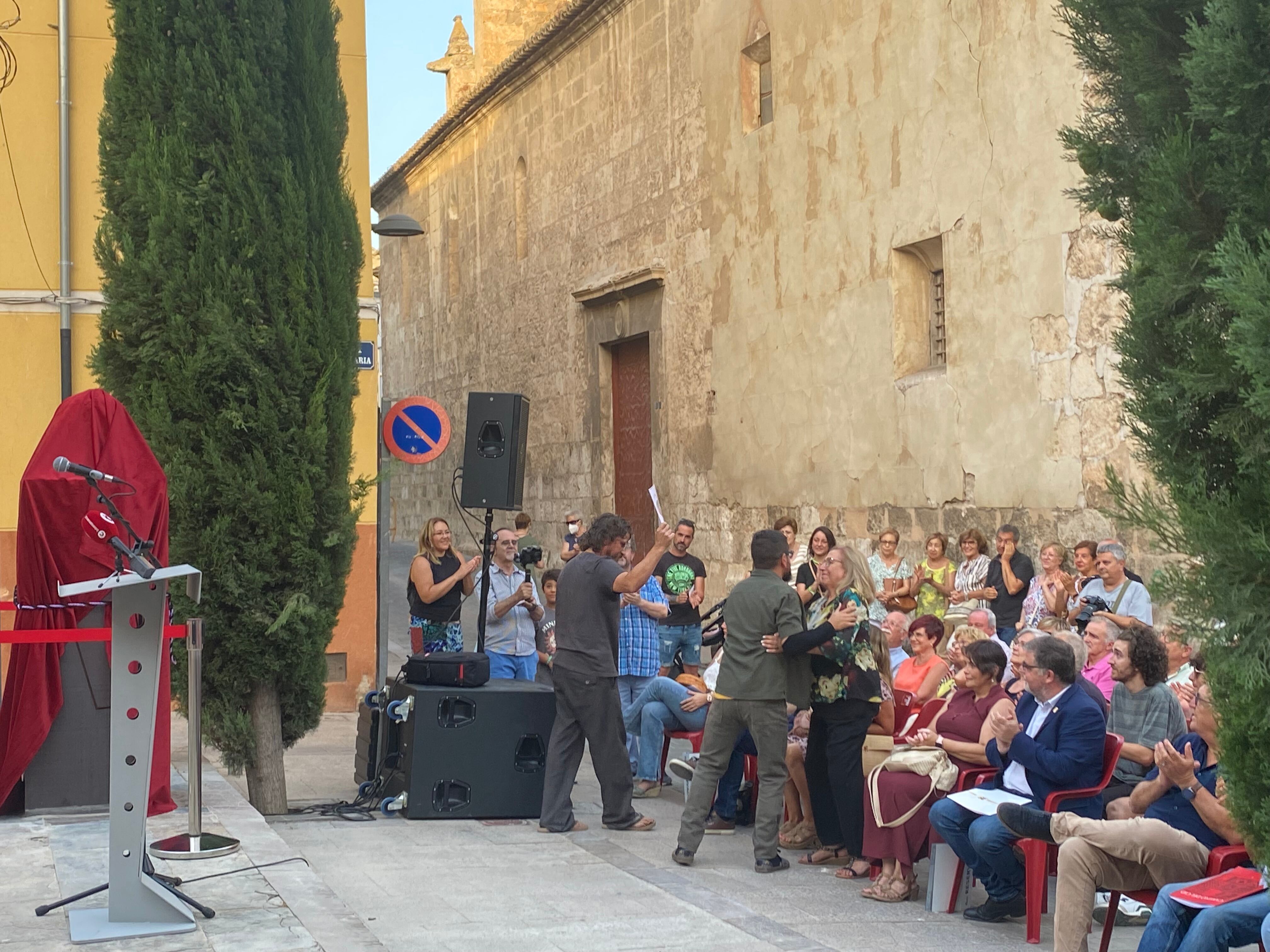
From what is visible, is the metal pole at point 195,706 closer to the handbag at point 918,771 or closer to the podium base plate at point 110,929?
the podium base plate at point 110,929

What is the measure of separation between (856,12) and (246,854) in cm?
1124

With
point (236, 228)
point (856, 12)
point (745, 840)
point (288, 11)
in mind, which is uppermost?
point (856, 12)

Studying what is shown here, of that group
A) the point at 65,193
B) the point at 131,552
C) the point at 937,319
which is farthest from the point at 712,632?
the point at 131,552

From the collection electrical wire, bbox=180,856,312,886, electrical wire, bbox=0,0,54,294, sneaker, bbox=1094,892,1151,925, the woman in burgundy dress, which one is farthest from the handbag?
electrical wire, bbox=0,0,54,294

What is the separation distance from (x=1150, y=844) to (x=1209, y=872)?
9.2 inches

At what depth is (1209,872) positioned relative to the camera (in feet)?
17.6

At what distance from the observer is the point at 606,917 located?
6.21 m

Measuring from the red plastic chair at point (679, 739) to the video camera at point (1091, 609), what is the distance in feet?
8.32

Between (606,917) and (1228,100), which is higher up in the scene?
(1228,100)

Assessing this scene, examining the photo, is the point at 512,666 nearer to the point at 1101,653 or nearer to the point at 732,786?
the point at 732,786

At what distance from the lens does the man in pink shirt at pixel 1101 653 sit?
24.4 ft

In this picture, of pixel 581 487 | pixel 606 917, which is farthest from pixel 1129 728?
pixel 581 487

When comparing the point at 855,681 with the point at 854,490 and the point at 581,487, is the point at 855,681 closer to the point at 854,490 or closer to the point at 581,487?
the point at 854,490

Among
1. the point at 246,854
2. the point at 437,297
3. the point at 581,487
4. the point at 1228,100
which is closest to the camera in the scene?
the point at 1228,100
